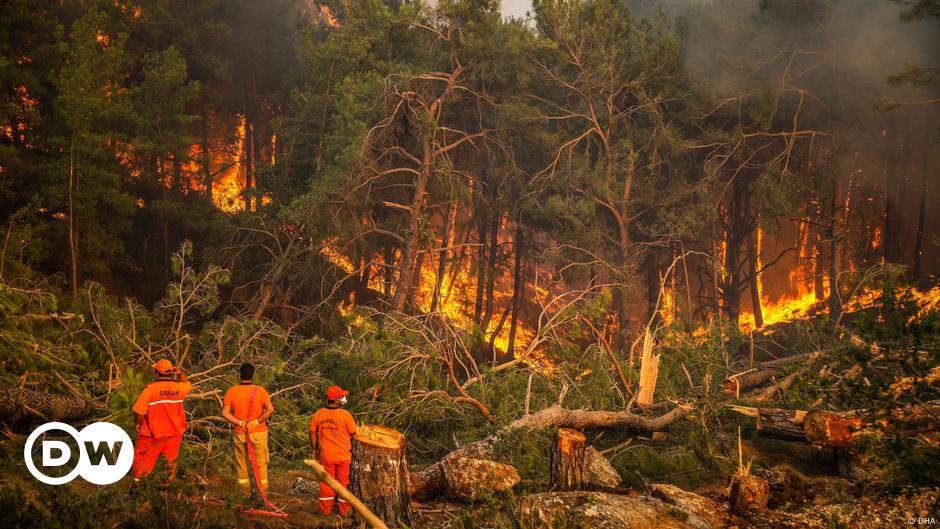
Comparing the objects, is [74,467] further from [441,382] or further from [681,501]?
[681,501]

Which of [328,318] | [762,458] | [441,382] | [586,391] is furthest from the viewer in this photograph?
[328,318]

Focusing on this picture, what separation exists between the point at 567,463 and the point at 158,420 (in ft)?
13.2

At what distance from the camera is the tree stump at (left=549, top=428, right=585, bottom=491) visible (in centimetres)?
701

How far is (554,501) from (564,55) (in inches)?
614

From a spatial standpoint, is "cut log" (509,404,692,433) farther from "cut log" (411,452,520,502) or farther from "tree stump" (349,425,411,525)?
"tree stump" (349,425,411,525)

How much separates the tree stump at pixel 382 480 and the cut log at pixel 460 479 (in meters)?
1.00

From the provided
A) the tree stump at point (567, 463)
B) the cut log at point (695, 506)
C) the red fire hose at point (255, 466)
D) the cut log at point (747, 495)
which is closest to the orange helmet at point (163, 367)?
the red fire hose at point (255, 466)

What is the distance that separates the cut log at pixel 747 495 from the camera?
6.92 m

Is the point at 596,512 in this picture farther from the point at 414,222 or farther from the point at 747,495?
the point at 414,222

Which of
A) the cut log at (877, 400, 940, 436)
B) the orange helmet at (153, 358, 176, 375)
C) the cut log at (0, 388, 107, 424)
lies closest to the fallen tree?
the cut log at (877, 400, 940, 436)

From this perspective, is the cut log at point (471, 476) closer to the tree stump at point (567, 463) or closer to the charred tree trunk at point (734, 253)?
the tree stump at point (567, 463)

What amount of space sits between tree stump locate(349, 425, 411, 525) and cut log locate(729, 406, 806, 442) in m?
4.87

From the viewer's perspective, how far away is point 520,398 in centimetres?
1154

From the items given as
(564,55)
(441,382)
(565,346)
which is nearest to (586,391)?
(565,346)
